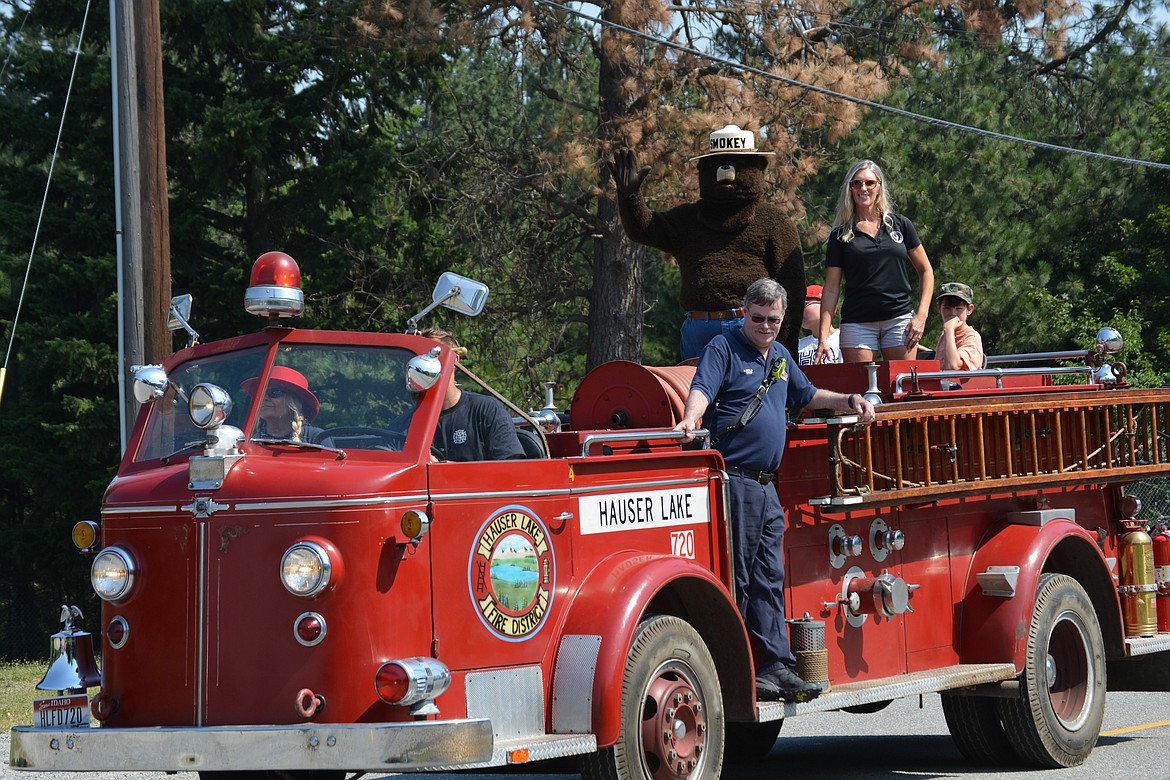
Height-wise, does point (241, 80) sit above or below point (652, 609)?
above

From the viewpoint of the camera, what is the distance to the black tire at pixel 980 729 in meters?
8.35

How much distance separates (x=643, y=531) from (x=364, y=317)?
13.5m

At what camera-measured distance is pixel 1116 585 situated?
9.16 m

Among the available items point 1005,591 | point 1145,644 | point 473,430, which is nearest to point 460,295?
point 473,430

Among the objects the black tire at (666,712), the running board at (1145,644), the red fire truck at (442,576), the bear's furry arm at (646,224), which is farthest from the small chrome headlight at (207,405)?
the running board at (1145,644)

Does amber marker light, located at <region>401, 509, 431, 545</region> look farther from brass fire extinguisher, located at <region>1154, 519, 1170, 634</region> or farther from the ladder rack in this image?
brass fire extinguisher, located at <region>1154, 519, 1170, 634</region>

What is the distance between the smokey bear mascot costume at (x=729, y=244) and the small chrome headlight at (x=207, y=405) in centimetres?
306

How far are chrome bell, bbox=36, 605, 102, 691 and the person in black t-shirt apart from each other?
1632 mm

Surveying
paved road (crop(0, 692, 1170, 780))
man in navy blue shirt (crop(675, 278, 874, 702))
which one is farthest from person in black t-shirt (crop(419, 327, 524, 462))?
paved road (crop(0, 692, 1170, 780))

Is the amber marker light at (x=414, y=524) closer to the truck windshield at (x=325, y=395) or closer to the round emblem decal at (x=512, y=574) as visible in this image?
the round emblem decal at (x=512, y=574)

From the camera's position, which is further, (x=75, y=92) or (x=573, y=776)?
(x=75, y=92)

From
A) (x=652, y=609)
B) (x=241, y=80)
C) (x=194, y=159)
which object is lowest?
(x=652, y=609)

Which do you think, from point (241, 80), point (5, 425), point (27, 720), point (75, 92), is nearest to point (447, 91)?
point (241, 80)

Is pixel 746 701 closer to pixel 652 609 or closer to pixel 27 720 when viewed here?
pixel 652 609
